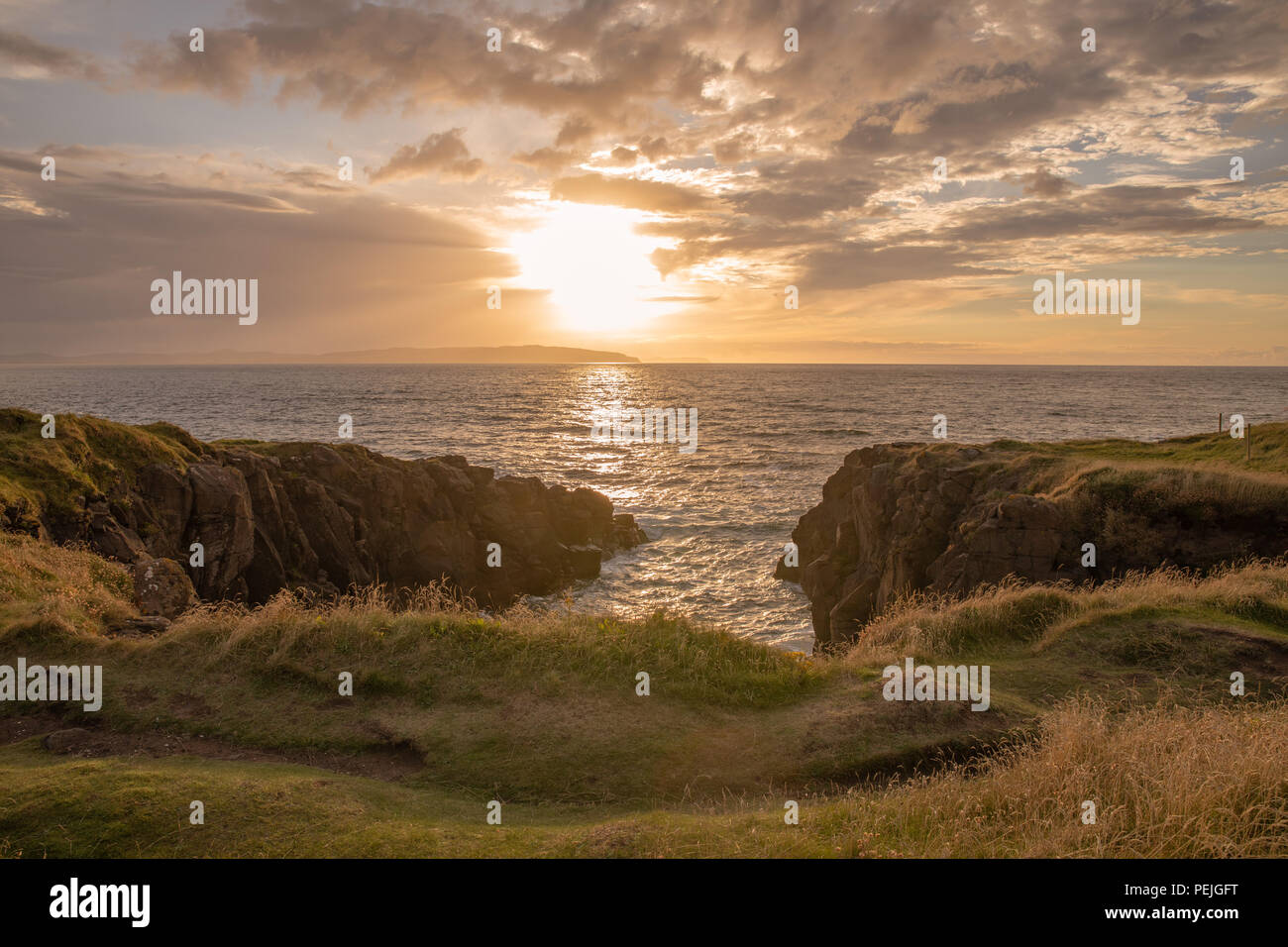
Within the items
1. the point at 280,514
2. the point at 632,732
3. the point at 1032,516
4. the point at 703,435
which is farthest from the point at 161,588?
the point at 703,435

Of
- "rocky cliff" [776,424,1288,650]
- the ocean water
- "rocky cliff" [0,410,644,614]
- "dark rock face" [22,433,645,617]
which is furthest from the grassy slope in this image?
the ocean water

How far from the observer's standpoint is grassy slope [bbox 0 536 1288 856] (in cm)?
681

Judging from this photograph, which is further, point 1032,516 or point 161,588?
point 1032,516

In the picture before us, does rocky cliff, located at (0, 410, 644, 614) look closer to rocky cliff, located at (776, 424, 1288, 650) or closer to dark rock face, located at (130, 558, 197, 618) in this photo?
dark rock face, located at (130, 558, 197, 618)

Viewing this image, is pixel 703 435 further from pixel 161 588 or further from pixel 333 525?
pixel 161 588

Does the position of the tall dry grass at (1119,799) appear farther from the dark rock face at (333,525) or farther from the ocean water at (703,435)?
the dark rock face at (333,525)

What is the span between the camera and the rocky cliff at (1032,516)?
20.2 m

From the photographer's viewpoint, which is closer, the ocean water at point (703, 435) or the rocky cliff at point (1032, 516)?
the rocky cliff at point (1032, 516)

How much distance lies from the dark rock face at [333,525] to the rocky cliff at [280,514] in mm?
50

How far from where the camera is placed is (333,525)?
90.9ft

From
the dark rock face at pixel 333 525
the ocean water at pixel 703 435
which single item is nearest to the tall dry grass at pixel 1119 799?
the ocean water at pixel 703 435

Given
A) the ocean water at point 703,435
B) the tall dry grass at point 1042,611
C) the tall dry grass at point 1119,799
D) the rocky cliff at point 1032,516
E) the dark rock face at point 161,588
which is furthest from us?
the ocean water at point 703,435

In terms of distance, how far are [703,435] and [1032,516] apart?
6621 cm
